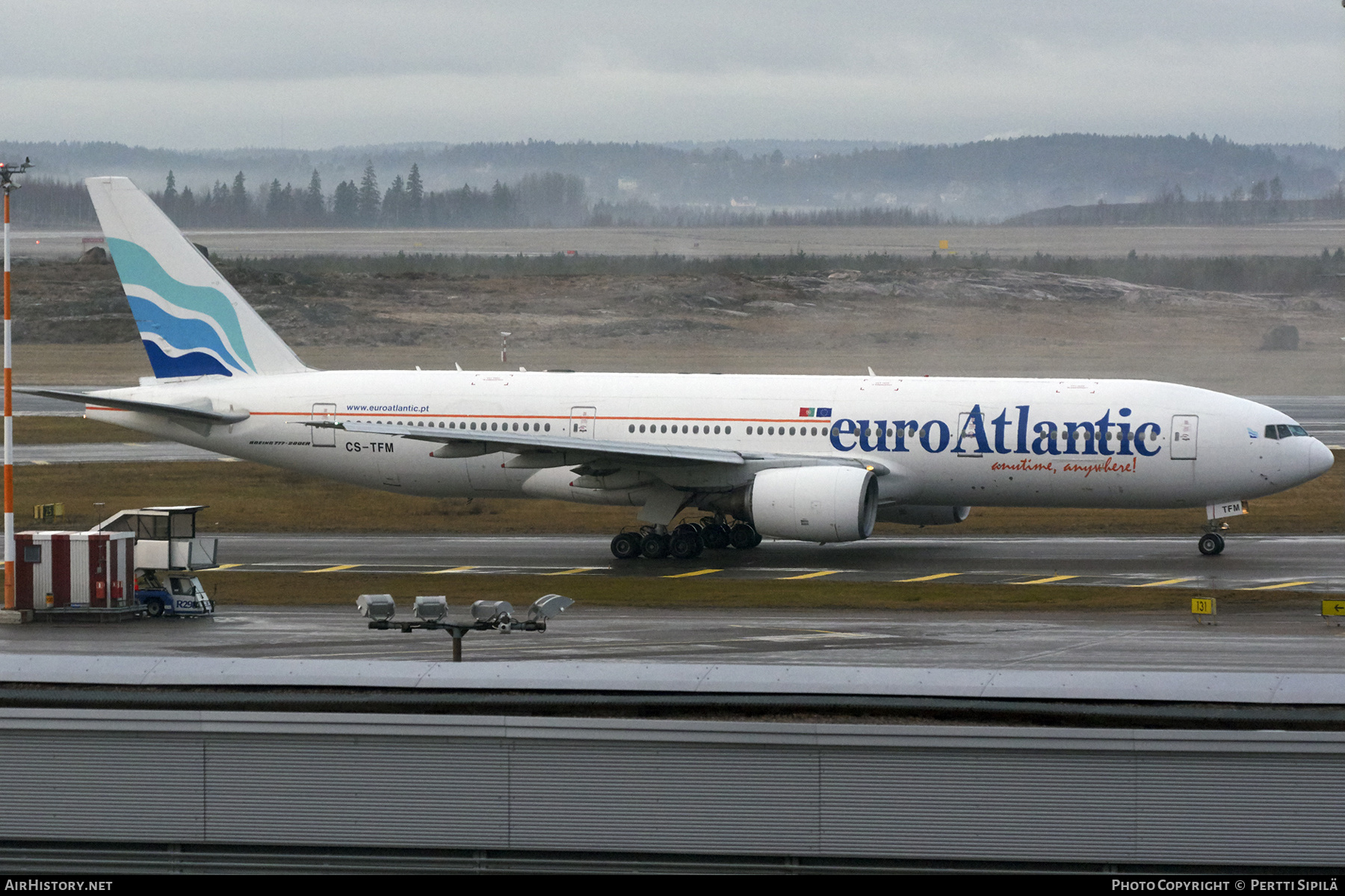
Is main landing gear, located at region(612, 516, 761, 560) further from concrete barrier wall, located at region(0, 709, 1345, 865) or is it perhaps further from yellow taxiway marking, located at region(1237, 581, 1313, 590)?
concrete barrier wall, located at region(0, 709, 1345, 865)

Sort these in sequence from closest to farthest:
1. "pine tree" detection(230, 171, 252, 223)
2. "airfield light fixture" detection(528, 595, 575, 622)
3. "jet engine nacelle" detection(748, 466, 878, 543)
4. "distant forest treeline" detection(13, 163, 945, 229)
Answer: "airfield light fixture" detection(528, 595, 575, 622) → "jet engine nacelle" detection(748, 466, 878, 543) → "distant forest treeline" detection(13, 163, 945, 229) → "pine tree" detection(230, 171, 252, 223)

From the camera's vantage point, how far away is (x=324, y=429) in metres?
41.0

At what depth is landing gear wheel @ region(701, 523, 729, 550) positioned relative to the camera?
1578 inches

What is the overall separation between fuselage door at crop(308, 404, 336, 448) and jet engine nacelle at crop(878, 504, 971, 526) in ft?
48.8

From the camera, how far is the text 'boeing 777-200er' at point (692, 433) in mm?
37188

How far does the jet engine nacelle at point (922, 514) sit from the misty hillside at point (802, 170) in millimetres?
79322

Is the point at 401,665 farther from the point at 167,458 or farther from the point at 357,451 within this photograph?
the point at 167,458

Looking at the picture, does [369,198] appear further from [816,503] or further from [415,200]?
[816,503]

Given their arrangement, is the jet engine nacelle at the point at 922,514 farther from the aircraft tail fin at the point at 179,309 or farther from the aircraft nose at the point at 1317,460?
the aircraft tail fin at the point at 179,309

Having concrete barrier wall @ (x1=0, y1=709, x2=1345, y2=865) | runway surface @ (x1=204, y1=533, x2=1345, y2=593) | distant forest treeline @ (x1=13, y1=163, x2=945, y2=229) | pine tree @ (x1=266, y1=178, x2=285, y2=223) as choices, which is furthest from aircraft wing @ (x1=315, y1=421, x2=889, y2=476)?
pine tree @ (x1=266, y1=178, x2=285, y2=223)

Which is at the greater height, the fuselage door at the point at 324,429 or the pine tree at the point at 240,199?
the pine tree at the point at 240,199

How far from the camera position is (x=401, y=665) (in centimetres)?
1488

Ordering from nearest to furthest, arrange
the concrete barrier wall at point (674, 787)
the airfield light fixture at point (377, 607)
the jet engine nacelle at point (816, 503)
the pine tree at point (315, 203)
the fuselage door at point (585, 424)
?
the concrete barrier wall at point (674, 787) → the airfield light fixture at point (377, 607) → the jet engine nacelle at point (816, 503) → the fuselage door at point (585, 424) → the pine tree at point (315, 203)

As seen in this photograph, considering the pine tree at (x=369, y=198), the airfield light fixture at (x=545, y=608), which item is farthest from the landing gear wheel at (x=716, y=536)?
the pine tree at (x=369, y=198)
